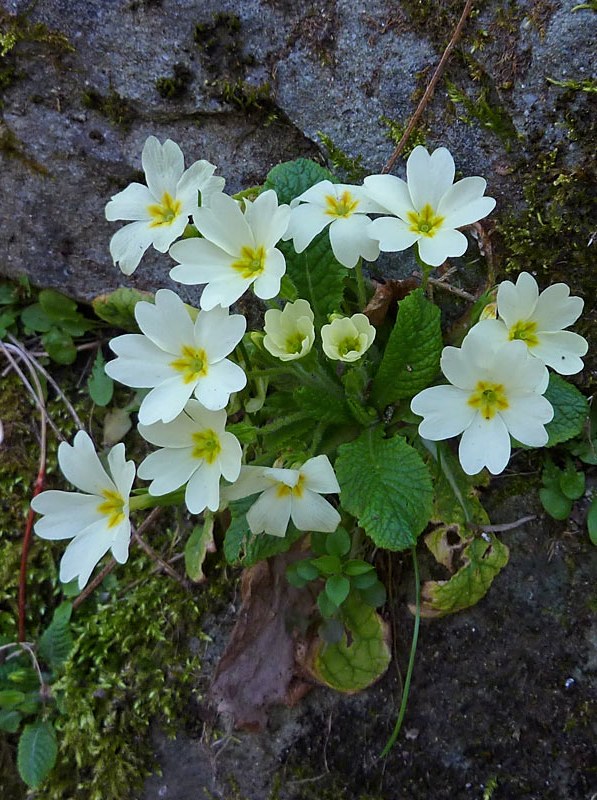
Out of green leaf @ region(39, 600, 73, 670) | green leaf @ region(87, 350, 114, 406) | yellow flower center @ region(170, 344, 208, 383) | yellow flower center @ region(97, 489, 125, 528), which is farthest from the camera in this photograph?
green leaf @ region(87, 350, 114, 406)

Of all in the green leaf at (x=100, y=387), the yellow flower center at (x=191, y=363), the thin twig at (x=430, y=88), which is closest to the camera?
the yellow flower center at (x=191, y=363)

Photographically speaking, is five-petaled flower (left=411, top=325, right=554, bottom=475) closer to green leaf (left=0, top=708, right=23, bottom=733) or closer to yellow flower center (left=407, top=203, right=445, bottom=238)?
yellow flower center (left=407, top=203, right=445, bottom=238)

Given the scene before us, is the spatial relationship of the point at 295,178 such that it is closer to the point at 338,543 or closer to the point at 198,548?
the point at 338,543

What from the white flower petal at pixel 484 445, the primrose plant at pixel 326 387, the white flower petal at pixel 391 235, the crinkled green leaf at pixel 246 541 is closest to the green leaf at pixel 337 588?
the primrose plant at pixel 326 387

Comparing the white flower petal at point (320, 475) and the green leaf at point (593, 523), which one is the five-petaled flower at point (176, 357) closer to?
the white flower petal at point (320, 475)

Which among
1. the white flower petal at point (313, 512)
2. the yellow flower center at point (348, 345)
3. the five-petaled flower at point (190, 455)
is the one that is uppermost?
the yellow flower center at point (348, 345)

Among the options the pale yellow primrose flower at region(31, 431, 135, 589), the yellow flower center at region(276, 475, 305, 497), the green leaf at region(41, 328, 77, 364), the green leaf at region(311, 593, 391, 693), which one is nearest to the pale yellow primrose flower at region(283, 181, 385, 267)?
the yellow flower center at region(276, 475, 305, 497)
